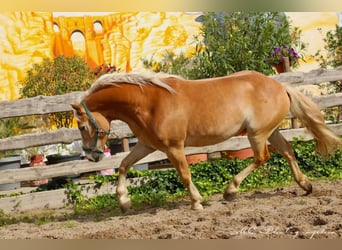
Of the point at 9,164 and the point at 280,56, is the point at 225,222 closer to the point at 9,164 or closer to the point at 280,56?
the point at 280,56

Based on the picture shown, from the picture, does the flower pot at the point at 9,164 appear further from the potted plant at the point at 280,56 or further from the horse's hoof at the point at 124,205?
the potted plant at the point at 280,56

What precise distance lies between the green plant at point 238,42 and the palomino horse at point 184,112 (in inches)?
49.2

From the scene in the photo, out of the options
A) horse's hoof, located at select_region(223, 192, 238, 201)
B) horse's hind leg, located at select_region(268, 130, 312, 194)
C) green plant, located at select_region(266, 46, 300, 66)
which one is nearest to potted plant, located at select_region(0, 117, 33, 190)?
horse's hoof, located at select_region(223, 192, 238, 201)

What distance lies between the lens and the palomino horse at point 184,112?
453 centimetres

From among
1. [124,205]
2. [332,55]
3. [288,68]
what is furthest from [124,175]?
[332,55]

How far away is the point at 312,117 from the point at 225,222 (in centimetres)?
163

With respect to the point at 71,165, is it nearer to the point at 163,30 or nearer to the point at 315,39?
the point at 163,30

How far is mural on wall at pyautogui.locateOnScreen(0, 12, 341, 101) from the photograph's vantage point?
23.3 feet

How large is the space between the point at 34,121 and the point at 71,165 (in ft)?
6.88

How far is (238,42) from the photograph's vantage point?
6180mm

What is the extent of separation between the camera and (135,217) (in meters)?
4.60

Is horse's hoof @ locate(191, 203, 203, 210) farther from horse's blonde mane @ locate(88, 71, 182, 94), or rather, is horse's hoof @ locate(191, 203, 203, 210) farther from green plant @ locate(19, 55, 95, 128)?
green plant @ locate(19, 55, 95, 128)

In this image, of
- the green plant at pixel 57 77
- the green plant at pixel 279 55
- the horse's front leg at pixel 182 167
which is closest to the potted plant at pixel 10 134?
the green plant at pixel 57 77

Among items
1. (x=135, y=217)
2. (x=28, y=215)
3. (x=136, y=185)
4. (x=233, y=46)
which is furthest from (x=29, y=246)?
(x=233, y=46)
